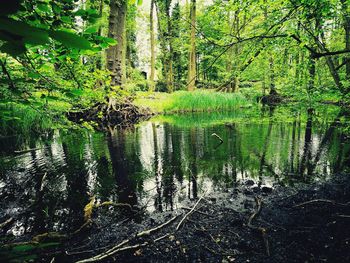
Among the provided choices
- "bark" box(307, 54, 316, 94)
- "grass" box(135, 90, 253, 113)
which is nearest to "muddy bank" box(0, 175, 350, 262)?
"bark" box(307, 54, 316, 94)

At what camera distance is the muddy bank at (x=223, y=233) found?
1.97 m

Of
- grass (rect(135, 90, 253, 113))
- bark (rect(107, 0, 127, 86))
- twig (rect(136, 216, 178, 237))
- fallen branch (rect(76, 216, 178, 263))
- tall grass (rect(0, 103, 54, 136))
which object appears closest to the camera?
fallen branch (rect(76, 216, 178, 263))

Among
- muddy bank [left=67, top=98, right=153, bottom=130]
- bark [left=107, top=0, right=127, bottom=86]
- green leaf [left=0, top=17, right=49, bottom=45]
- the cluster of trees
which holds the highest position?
bark [left=107, top=0, right=127, bottom=86]

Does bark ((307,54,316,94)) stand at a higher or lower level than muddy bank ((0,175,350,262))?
higher

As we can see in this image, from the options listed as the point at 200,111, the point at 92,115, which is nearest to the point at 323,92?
the point at 92,115

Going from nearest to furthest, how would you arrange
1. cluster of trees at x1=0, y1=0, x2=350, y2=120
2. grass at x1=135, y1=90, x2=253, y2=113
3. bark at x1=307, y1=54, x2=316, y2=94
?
cluster of trees at x1=0, y1=0, x2=350, y2=120
bark at x1=307, y1=54, x2=316, y2=94
grass at x1=135, y1=90, x2=253, y2=113

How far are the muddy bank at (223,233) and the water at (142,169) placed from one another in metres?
0.30

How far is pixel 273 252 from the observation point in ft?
6.51

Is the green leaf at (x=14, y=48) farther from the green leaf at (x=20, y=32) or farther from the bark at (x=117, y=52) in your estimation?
the bark at (x=117, y=52)

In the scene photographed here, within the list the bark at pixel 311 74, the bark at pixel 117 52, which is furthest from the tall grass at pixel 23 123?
the bark at pixel 311 74

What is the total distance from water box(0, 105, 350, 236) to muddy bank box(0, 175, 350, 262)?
0.99 feet

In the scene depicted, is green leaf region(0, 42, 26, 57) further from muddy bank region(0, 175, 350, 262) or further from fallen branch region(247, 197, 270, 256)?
fallen branch region(247, 197, 270, 256)

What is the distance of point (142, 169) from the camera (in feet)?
14.1

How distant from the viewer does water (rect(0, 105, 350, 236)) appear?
292 cm
